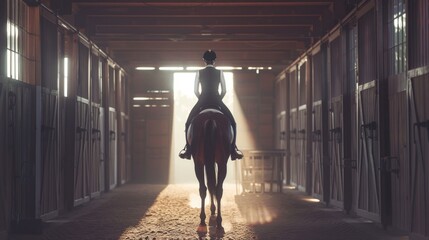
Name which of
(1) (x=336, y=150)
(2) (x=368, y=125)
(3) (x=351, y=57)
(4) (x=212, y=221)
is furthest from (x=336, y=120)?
(4) (x=212, y=221)

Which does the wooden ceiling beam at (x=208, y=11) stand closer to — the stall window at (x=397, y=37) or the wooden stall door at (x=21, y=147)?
the stall window at (x=397, y=37)

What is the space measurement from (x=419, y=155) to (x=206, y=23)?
30.7 ft

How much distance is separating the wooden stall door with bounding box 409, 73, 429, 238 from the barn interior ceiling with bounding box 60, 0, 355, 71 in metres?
4.30

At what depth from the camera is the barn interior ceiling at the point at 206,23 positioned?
1448 cm

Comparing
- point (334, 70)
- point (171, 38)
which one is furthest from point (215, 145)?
point (171, 38)

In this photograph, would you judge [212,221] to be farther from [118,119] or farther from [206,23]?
[118,119]

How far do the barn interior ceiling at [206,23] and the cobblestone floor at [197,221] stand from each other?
3.66m

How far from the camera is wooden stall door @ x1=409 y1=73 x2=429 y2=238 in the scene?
8102mm

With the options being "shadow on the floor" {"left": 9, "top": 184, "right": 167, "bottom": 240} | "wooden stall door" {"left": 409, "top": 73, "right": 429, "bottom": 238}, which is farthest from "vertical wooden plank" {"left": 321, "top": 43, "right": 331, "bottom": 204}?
"wooden stall door" {"left": 409, "top": 73, "right": 429, "bottom": 238}

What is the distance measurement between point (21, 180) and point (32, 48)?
72.7 inches

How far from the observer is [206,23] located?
55.8 ft

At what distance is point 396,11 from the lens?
9688mm

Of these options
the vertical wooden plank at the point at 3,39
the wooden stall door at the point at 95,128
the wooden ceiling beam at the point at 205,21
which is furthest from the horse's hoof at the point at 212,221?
the wooden ceiling beam at the point at 205,21

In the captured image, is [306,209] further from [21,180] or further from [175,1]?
[21,180]
